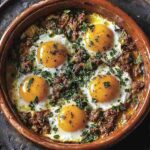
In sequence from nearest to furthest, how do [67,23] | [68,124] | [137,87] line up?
[68,124] < [137,87] < [67,23]

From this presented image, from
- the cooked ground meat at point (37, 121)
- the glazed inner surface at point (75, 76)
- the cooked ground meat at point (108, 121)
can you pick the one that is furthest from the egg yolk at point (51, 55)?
the cooked ground meat at point (108, 121)

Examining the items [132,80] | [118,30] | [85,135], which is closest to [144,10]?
[118,30]

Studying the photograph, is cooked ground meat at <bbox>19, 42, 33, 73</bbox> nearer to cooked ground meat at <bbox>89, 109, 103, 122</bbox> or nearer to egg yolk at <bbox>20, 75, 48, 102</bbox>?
egg yolk at <bbox>20, 75, 48, 102</bbox>

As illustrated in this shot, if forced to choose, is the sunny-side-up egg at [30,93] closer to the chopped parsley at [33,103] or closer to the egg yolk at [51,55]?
the chopped parsley at [33,103]

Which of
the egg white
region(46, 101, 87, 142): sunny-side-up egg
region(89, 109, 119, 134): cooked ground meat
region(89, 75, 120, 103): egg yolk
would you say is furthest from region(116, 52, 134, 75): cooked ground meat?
the egg white

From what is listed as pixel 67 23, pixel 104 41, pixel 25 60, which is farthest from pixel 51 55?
pixel 104 41

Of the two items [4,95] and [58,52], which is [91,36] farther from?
[4,95]

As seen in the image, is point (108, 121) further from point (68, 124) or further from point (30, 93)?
point (30, 93)
